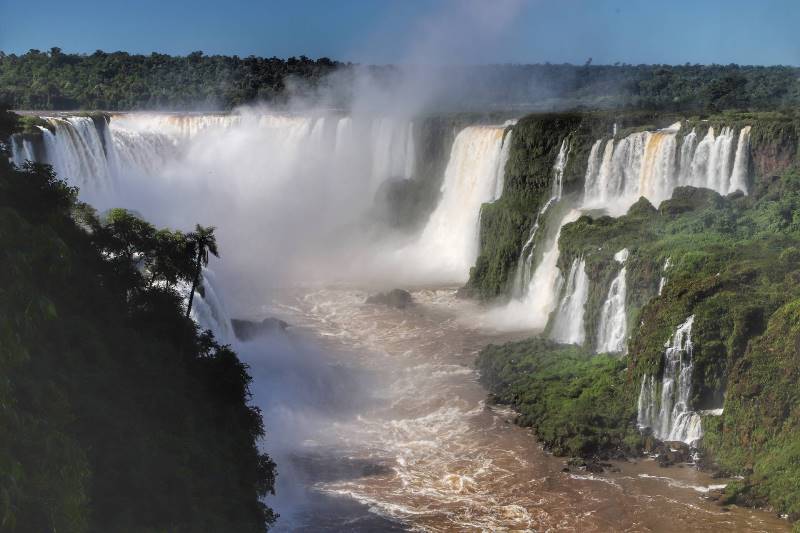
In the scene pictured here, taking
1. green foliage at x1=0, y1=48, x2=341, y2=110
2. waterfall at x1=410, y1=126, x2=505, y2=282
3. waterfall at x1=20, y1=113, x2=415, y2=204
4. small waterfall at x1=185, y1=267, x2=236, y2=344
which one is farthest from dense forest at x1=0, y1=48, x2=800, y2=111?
small waterfall at x1=185, y1=267, x2=236, y2=344

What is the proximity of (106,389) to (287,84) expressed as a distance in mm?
69811

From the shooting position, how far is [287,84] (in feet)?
269

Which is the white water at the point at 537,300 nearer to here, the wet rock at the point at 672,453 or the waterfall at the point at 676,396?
the waterfall at the point at 676,396

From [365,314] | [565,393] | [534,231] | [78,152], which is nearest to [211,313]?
[565,393]

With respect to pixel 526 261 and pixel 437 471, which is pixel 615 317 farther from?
pixel 526 261

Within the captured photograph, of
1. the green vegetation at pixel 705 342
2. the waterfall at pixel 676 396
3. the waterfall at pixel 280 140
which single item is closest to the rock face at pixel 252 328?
the green vegetation at pixel 705 342

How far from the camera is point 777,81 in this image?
69.9m

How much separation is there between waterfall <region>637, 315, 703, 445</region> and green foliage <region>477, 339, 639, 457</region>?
0.73 metres

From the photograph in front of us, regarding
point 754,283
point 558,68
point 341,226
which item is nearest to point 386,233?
Result: point 341,226

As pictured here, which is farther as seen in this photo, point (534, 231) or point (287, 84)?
point (287, 84)

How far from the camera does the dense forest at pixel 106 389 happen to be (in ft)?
35.4

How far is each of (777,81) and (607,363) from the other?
50.2 meters

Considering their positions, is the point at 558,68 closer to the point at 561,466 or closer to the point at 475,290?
the point at 475,290

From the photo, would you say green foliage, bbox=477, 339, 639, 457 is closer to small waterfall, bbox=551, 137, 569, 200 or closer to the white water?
the white water
